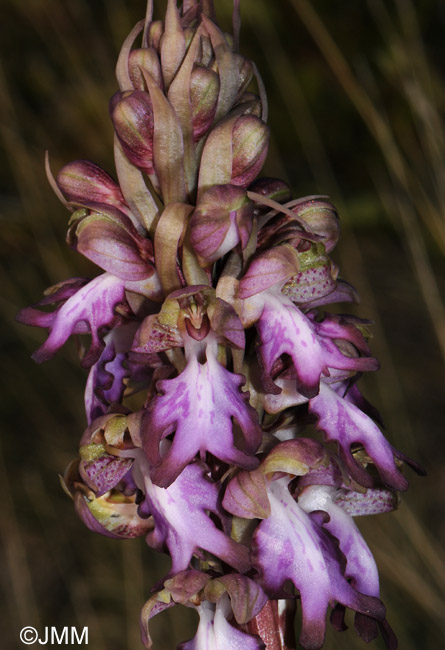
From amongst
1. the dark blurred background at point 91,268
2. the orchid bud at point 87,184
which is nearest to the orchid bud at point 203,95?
the orchid bud at point 87,184

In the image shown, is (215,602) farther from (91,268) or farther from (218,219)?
(91,268)

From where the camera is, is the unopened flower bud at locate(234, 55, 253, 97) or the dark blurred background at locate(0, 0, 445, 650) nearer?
the unopened flower bud at locate(234, 55, 253, 97)

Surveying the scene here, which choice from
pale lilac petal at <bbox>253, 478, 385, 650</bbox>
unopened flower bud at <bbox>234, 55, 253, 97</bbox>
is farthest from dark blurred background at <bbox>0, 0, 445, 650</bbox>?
pale lilac petal at <bbox>253, 478, 385, 650</bbox>

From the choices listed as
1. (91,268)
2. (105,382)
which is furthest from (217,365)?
A: (91,268)

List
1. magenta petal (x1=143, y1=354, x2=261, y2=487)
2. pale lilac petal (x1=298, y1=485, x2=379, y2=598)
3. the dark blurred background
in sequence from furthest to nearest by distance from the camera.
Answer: the dark blurred background < pale lilac petal (x1=298, y1=485, x2=379, y2=598) < magenta petal (x1=143, y1=354, x2=261, y2=487)

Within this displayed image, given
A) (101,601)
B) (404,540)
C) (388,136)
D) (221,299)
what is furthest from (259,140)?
(101,601)

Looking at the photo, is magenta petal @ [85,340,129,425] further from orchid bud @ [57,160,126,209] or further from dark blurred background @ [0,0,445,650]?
dark blurred background @ [0,0,445,650]
